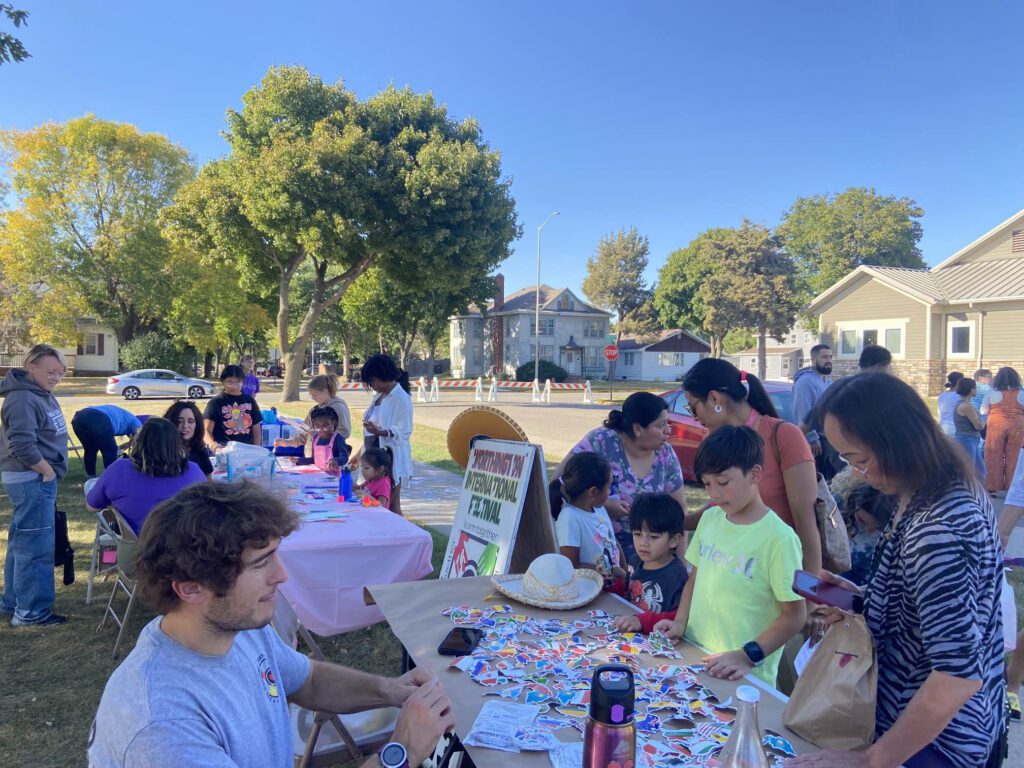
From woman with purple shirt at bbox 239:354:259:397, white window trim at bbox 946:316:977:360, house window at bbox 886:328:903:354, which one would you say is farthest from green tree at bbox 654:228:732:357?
woman with purple shirt at bbox 239:354:259:397

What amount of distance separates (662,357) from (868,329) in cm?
3079

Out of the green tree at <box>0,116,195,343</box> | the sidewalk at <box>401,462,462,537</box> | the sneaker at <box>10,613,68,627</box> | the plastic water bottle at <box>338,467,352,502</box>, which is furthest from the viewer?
the green tree at <box>0,116,195,343</box>

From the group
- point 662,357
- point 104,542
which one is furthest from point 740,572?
point 662,357

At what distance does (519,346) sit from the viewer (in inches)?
2163

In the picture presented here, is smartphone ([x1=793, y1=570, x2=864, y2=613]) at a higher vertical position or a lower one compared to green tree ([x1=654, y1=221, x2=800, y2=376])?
lower

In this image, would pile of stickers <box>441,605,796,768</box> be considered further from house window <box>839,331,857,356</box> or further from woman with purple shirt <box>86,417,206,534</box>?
house window <box>839,331,857,356</box>

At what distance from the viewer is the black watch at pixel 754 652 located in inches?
86.4

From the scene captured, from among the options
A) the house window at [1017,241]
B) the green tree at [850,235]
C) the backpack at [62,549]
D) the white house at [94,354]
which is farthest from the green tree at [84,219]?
the green tree at [850,235]

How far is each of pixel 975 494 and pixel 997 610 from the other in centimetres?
28

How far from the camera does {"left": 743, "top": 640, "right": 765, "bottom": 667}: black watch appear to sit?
2.19m

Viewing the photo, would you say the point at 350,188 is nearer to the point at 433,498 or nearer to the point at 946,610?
the point at 433,498

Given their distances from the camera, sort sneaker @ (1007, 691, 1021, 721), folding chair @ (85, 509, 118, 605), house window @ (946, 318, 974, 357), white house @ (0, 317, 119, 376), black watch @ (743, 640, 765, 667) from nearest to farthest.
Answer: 1. black watch @ (743, 640, 765, 667)
2. sneaker @ (1007, 691, 1021, 721)
3. folding chair @ (85, 509, 118, 605)
4. house window @ (946, 318, 974, 357)
5. white house @ (0, 317, 119, 376)

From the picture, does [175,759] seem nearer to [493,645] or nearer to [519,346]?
[493,645]

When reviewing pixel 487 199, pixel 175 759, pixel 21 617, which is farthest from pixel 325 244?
pixel 175 759
